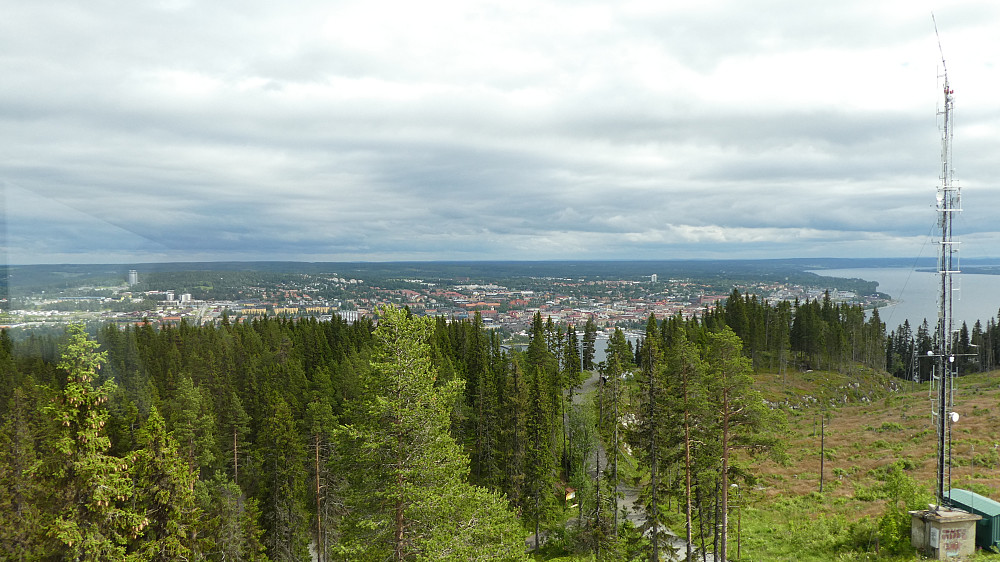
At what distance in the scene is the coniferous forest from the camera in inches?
629

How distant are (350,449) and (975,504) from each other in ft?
91.7

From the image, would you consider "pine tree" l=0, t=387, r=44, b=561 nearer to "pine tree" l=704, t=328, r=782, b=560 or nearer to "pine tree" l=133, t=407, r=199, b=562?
"pine tree" l=133, t=407, r=199, b=562

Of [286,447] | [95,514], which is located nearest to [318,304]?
[286,447]

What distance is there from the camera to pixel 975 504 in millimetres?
24562

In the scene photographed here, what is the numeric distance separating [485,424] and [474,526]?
33.9 m

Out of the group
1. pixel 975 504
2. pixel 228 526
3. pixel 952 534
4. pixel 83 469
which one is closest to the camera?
pixel 83 469

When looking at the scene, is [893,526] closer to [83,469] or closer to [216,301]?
[83,469]

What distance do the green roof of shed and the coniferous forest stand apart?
8.75 m

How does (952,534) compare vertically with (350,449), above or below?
below

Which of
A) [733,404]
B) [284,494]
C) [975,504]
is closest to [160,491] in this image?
[284,494]

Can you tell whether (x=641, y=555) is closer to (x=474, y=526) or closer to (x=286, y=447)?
(x=474, y=526)

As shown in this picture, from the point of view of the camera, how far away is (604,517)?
33.6 m

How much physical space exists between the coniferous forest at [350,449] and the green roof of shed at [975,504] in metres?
8.75

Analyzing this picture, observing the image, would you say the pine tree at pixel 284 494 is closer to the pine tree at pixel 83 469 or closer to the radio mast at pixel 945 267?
the pine tree at pixel 83 469
